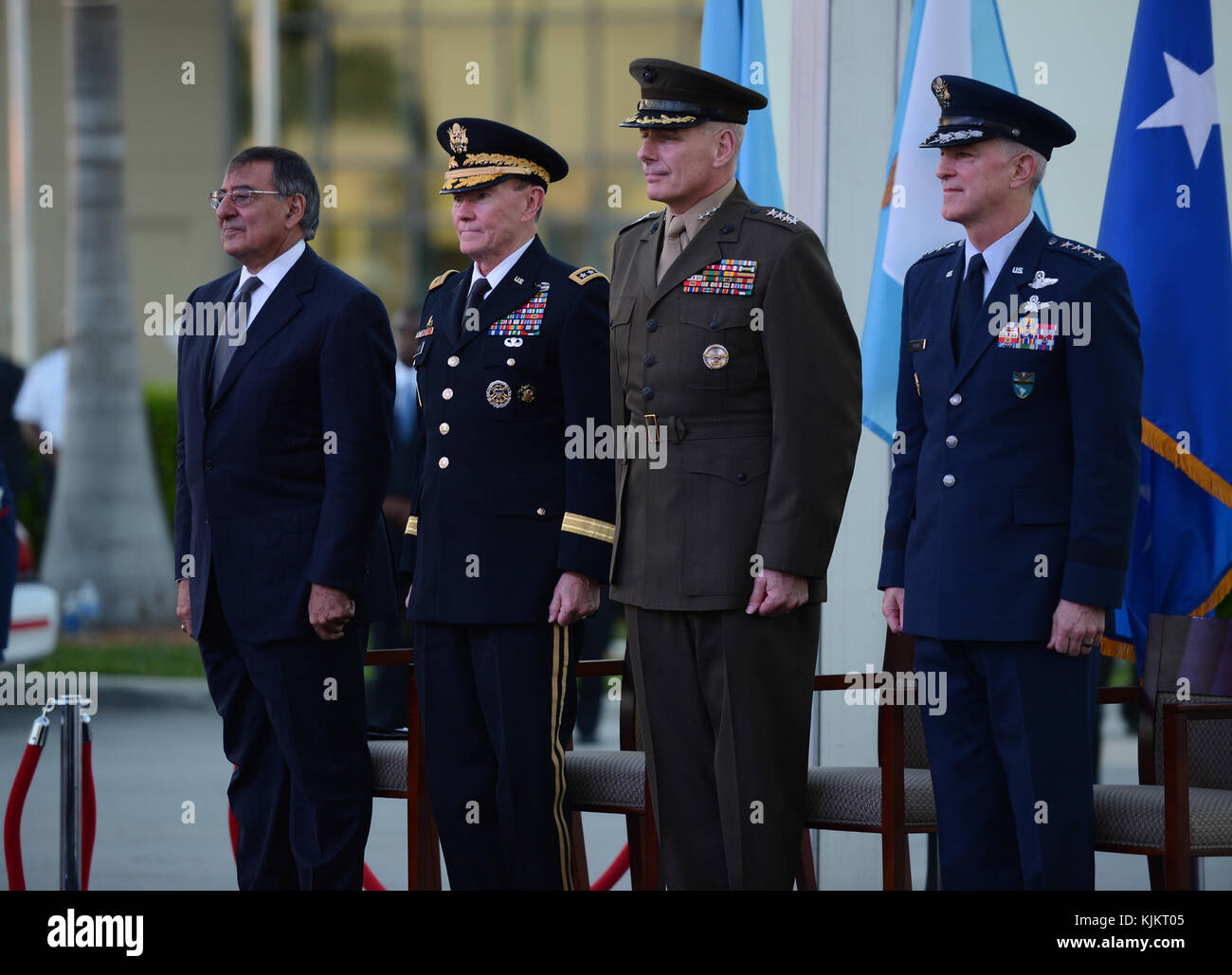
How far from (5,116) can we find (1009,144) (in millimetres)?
10010

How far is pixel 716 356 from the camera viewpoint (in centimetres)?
307

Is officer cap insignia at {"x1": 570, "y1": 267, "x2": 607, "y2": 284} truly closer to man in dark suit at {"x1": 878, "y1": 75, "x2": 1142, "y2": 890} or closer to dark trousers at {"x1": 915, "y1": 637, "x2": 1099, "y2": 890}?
man in dark suit at {"x1": 878, "y1": 75, "x2": 1142, "y2": 890}

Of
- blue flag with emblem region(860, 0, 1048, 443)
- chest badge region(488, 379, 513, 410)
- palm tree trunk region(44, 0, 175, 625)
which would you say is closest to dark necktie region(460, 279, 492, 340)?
chest badge region(488, 379, 513, 410)

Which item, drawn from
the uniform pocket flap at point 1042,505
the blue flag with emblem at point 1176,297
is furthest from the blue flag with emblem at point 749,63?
the uniform pocket flap at point 1042,505

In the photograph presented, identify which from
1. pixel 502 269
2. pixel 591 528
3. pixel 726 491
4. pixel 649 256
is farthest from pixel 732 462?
pixel 502 269

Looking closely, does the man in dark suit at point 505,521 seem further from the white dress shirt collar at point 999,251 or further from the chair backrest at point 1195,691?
the chair backrest at point 1195,691

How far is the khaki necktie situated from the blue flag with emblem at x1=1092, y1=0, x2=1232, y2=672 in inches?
47.7

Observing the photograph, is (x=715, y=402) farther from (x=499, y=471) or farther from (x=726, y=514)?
(x=499, y=471)

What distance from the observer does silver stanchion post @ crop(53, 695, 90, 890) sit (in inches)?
139

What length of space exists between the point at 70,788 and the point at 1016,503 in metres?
1.99

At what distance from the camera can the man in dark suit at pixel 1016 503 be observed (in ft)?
9.77

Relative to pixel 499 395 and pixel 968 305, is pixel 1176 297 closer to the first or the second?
pixel 968 305

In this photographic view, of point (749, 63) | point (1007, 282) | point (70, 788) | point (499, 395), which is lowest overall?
point (70, 788)

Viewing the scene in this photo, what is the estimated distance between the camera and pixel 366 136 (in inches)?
472
